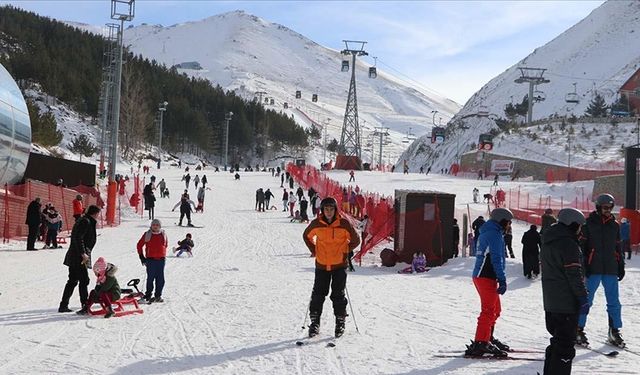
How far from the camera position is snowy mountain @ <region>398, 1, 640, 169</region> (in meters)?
93.6

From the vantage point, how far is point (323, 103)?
199m

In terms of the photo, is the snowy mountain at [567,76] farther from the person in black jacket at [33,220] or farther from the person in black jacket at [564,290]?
the person in black jacket at [564,290]

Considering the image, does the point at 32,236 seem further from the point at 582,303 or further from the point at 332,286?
the point at 582,303

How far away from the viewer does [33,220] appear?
54.2 ft

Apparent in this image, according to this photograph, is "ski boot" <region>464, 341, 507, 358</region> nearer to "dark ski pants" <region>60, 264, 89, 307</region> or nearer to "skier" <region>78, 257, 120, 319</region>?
"skier" <region>78, 257, 120, 319</region>

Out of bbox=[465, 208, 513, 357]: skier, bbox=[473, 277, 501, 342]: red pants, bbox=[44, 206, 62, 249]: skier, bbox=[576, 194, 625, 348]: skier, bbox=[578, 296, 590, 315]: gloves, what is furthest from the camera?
bbox=[44, 206, 62, 249]: skier

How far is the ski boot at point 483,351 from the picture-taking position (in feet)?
22.1

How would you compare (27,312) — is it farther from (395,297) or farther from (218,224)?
(218,224)

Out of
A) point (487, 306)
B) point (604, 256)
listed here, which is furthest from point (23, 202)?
point (604, 256)

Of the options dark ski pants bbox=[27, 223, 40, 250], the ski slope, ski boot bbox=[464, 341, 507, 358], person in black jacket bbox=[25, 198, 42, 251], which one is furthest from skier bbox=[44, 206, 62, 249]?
ski boot bbox=[464, 341, 507, 358]

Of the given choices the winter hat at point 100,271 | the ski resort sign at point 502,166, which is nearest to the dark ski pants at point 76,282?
the winter hat at point 100,271

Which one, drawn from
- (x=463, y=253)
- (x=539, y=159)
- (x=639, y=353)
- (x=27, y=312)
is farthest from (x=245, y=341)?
(x=539, y=159)

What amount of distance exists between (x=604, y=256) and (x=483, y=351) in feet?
6.05

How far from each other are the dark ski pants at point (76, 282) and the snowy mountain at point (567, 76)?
188ft
